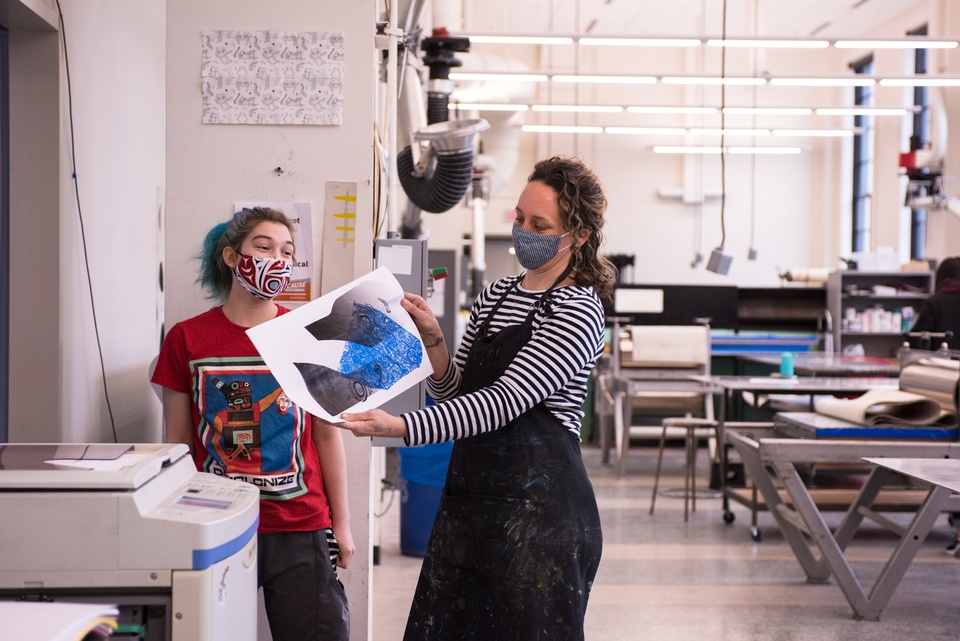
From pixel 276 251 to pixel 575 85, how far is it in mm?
13906

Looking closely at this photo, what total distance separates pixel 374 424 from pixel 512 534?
40cm

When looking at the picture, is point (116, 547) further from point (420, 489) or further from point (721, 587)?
point (721, 587)

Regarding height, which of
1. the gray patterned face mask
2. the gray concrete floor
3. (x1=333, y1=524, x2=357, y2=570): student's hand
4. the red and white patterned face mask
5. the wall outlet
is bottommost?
the gray concrete floor

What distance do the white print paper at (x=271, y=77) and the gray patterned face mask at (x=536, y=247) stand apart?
0.98 metres

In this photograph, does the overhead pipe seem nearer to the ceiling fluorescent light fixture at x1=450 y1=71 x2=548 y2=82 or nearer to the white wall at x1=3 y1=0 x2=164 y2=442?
the white wall at x1=3 y1=0 x2=164 y2=442

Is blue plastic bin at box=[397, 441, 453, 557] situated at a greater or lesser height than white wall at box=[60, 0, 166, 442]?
lesser

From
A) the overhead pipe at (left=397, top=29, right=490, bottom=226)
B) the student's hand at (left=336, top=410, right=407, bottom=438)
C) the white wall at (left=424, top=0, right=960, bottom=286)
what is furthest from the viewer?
the white wall at (left=424, top=0, right=960, bottom=286)

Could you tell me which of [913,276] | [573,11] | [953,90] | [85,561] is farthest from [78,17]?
[573,11]

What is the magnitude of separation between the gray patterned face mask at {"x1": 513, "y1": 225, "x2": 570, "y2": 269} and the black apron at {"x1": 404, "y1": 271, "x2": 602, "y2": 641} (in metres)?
0.06

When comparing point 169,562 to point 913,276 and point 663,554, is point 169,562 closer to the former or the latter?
point 663,554

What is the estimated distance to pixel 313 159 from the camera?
2846 mm

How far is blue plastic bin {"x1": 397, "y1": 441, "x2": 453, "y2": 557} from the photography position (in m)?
5.00

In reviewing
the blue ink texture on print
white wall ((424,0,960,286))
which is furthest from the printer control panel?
white wall ((424,0,960,286))

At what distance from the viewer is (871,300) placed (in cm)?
1088
